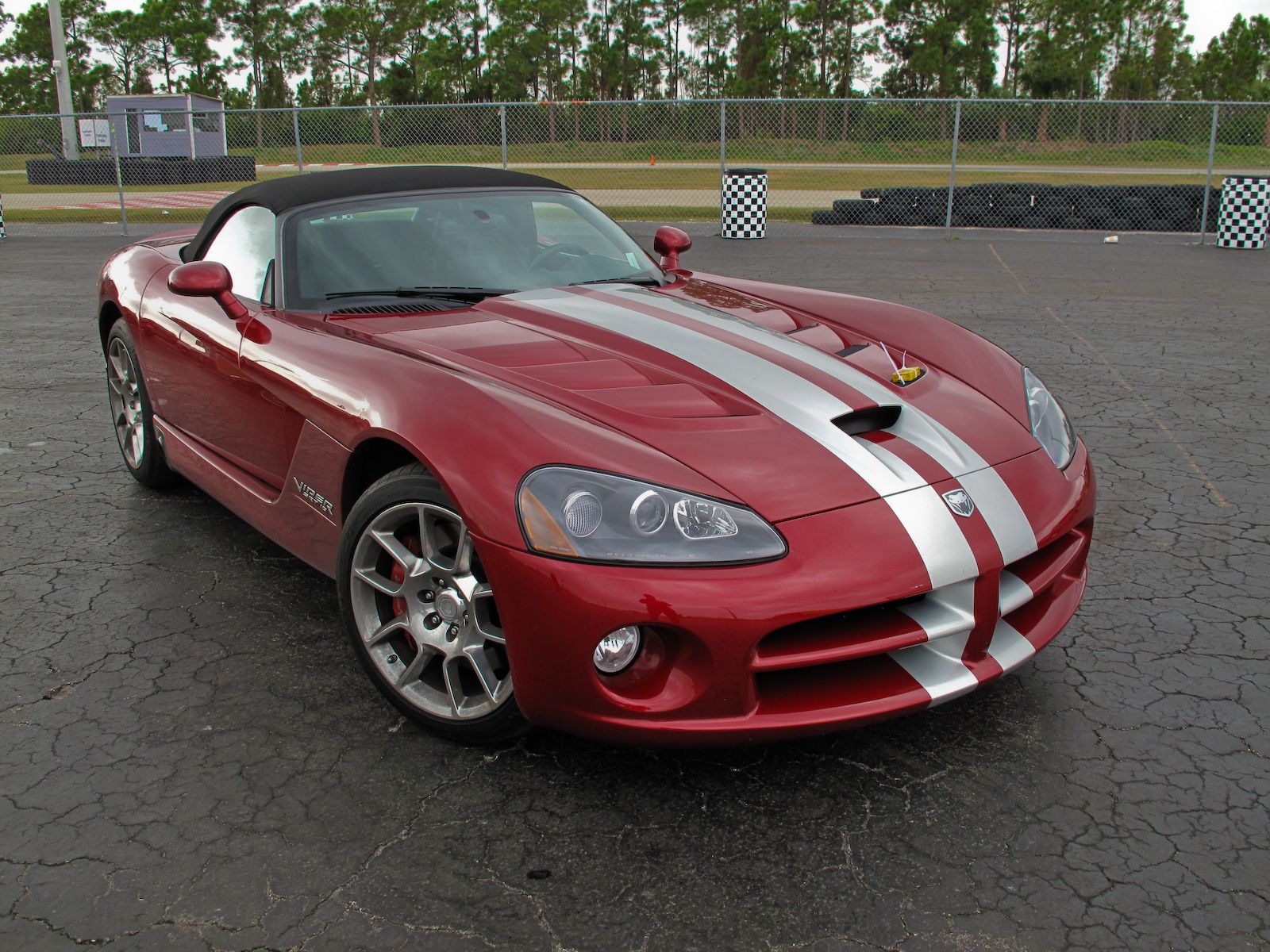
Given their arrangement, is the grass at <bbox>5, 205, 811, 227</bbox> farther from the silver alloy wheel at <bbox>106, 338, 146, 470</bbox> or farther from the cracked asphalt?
the cracked asphalt

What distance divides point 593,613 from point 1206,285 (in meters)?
10.1

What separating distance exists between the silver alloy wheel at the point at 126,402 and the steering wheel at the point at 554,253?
5.65 feet

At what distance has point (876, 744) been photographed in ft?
8.82

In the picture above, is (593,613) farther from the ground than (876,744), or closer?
farther from the ground

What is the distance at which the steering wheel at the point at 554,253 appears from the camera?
378 centimetres

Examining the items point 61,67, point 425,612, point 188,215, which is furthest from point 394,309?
point 61,67

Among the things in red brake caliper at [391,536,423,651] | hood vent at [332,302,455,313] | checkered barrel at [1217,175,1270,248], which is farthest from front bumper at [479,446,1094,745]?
checkered barrel at [1217,175,1270,248]

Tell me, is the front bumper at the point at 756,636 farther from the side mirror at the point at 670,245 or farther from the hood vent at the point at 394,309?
the side mirror at the point at 670,245

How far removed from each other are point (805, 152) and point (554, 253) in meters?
18.8

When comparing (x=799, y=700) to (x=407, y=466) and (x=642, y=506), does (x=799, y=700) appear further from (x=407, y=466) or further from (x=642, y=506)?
(x=407, y=466)

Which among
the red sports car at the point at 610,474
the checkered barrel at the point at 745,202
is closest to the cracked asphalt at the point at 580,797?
the red sports car at the point at 610,474

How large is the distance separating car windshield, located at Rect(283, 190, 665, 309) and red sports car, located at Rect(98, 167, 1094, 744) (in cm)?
1

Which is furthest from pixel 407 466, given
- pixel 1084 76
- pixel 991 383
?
pixel 1084 76

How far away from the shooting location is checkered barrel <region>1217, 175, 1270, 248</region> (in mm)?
13664
